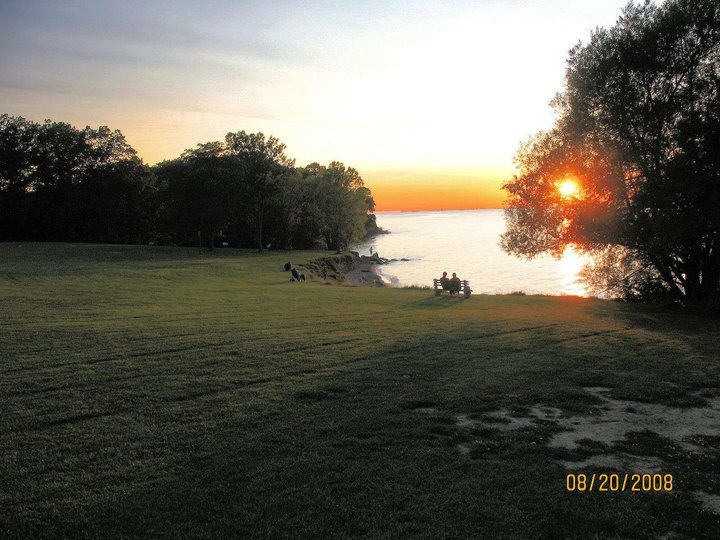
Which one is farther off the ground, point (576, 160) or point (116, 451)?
point (576, 160)

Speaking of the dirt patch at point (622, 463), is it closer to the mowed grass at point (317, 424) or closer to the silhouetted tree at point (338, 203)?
the mowed grass at point (317, 424)

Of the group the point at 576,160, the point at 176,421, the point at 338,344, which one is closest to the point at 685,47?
the point at 576,160

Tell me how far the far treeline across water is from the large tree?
48.1 metres

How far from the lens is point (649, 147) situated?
79.5ft

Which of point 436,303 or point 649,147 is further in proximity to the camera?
point 436,303

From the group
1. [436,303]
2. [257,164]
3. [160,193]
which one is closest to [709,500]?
[436,303]

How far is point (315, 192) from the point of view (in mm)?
86500

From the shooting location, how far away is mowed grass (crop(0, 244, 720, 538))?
5703 millimetres

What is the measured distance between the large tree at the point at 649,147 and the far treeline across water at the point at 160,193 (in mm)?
48135

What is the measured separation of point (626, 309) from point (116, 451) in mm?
23647

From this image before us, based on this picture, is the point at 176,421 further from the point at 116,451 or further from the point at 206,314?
the point at 206,314

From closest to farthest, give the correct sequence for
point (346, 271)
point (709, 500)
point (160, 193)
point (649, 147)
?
point (709, 500), point (649, 147), point (346, 271), point (160, 193)

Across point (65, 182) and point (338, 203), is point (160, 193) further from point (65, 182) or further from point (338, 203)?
point (338, 203)

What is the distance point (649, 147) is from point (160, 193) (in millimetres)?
66475
